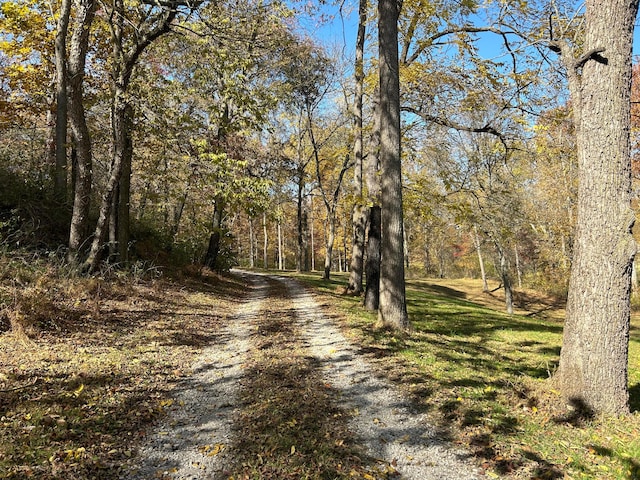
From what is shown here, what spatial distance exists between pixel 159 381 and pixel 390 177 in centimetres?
584

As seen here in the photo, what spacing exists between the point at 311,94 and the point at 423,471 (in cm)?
2141

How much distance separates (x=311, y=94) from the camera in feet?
72.7

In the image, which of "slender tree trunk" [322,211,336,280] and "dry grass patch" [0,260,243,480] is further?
"slender tree trunk" [322,211,336,280]

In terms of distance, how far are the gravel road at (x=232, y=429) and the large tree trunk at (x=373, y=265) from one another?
409 centimetres

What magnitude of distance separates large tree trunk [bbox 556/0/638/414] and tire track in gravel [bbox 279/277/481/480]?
1.83 m

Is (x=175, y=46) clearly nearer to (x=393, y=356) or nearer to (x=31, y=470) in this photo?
(x=393, y=356)

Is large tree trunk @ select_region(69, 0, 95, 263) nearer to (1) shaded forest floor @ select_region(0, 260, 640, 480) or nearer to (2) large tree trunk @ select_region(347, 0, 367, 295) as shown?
(1) shaded forest floor @ select_region(0, 260, 640, 480)

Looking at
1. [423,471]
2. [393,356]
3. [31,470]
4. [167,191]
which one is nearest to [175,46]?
[167,191]

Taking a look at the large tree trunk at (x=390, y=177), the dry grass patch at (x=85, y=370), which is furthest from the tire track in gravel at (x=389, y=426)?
the dry grass patch at (x=85, y=370)

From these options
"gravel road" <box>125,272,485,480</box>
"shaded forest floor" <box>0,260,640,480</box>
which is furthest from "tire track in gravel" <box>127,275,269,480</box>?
"shaded forest floor" <box>0,260,640,480</box>

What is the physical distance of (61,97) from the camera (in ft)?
42.9

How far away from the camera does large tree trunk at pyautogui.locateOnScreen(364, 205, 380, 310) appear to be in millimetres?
10969

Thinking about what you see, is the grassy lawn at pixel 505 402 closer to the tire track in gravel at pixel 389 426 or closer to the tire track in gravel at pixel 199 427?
the tire track in gravel at pixel 389 426

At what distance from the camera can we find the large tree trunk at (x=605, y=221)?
429 cm
